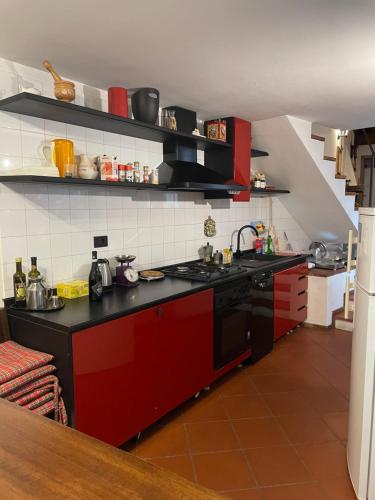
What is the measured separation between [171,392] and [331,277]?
2390 millimetres

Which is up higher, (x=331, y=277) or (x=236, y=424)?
(x=331, y=277)

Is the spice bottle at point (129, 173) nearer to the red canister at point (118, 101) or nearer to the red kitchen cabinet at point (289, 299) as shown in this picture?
the red canister at point (118, 101)

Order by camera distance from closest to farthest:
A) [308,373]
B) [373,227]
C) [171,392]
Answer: [373,227], [171,392], [308,373]

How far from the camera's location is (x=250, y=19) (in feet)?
5.16

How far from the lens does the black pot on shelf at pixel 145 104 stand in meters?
2.25

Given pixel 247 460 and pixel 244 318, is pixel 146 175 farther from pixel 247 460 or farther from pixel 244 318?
pixel 247 460

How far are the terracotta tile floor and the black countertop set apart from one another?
81 cm

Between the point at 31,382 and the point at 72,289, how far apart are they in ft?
Answer: 2.02

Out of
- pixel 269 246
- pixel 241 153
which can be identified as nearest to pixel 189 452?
pixel 241 153

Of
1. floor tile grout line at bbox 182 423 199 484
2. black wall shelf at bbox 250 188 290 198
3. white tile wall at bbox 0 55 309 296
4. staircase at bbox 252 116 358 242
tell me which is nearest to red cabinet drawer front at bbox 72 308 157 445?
floor tile grout line at bbox 182 423 199 484

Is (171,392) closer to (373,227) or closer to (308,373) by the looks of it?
(308,373)

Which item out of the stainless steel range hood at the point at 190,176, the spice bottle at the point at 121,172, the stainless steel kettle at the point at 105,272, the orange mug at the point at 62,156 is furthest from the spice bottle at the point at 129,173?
the stainless steel kettle at the point at 105,272

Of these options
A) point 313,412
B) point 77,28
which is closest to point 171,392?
point 313,412

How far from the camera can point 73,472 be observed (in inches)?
30.5
